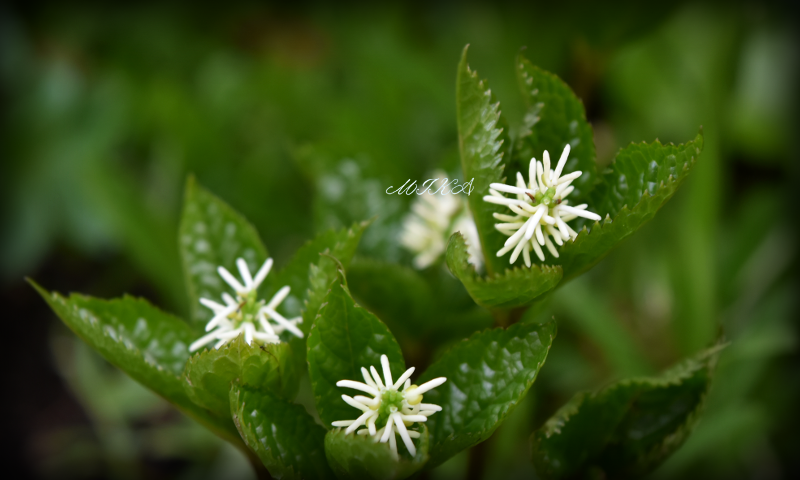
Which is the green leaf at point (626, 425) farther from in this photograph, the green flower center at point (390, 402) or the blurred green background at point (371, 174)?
the blurred green background at point (371, 174)

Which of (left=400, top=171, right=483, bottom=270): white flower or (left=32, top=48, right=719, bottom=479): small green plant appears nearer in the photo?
(left=32, top=48, right=719, bottom=479): small green plant

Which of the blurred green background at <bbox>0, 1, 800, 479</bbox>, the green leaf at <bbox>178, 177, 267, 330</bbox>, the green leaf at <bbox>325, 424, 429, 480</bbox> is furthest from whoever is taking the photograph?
the blurred green background at <bbox>0, 1, 800, 479</bbox>

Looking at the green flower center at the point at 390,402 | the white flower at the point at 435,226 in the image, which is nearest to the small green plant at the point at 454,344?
the green flower center at the point at 390,402

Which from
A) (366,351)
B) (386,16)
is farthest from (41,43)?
(366,351)

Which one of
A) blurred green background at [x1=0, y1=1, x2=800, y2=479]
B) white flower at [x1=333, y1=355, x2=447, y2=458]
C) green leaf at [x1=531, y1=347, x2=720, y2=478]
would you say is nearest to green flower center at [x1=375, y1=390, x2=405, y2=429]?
white flower at [x1=333, y1=355, x2=447, y2=458]

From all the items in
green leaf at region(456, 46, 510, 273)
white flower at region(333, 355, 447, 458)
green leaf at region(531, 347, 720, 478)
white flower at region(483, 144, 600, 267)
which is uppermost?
green leaf at region(456, 46, 510, 273)

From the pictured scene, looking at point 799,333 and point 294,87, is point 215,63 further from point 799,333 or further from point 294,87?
point 799,333

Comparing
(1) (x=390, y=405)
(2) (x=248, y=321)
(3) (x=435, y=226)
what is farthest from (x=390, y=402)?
(3) (x=435, y=226)

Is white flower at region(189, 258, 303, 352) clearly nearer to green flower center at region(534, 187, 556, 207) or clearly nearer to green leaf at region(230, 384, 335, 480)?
green leaf at region(230, 384, 335, 480)
